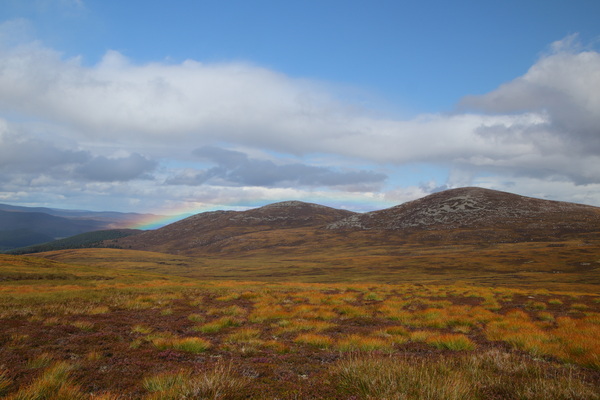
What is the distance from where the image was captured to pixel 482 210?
19550cm

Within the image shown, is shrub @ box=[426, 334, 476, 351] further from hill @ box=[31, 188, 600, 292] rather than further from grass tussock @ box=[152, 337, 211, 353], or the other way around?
hill @ box=[31, 188, 600, 292]

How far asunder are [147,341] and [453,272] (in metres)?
88.0

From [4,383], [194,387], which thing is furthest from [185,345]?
[194,387]

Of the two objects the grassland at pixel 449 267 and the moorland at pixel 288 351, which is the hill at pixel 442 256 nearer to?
the grassland at pixel 449 267

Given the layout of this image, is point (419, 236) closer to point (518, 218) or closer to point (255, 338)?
point (518, 218)

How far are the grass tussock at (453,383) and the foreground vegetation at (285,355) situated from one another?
1.1 inches

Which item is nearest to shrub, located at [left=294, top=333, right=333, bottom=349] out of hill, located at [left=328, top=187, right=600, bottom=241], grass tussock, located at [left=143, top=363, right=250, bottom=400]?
grass tussock, located at [left=143, top=363, right=250, bottom=400]

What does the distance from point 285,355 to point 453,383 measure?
507cm

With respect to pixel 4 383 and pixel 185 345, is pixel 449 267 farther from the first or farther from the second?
pixel 4 383

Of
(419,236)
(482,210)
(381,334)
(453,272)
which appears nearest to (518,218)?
(482,210)

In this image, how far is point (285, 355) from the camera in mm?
8945

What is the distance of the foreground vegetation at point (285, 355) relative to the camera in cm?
548

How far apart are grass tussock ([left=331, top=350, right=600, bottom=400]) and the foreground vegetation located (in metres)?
0.03

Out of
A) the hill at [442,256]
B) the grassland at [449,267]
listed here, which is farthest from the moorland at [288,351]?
the hill at [442,256]
